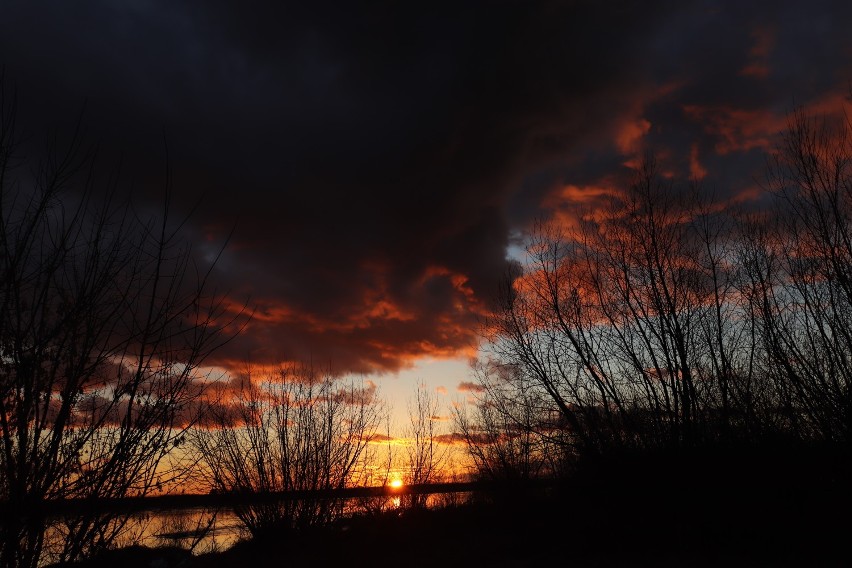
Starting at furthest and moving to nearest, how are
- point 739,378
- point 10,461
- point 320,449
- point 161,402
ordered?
point 320,449 → point 739,378 → point 161,402 → point 10,461

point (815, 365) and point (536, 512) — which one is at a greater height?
point (815, 365)

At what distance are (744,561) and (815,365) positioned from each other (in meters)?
3.79

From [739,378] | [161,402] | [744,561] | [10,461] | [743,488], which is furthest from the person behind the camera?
[739,378]

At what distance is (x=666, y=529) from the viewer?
9.66m

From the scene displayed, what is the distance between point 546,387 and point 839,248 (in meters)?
6.47

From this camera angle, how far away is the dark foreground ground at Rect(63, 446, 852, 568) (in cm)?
846

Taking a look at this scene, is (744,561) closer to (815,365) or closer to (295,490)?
(815,365)

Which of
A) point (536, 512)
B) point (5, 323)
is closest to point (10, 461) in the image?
point (5, 323)

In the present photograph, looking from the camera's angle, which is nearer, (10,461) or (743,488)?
(10,461)

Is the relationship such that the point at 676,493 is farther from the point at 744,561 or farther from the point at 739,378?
the point at 739,378

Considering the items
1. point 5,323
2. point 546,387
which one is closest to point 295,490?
point 546,387

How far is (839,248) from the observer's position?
934 cm

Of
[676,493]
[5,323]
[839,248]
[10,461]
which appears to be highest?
[839,248]

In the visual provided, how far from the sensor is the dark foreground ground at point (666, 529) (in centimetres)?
846
